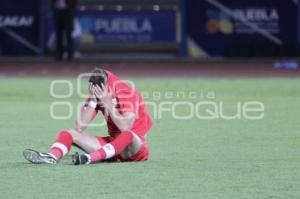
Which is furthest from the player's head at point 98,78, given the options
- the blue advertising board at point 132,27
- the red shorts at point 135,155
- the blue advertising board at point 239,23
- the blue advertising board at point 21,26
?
the blue advertising board at point 21,26

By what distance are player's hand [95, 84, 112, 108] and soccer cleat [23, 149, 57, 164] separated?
0.76 metres

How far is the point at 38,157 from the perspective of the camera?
1017 centimetres

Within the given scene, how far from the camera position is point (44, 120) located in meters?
15.9

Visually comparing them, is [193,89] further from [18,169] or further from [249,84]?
[18,169]

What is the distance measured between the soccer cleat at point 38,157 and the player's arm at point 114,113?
2.41 ft

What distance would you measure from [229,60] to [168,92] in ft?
36.6

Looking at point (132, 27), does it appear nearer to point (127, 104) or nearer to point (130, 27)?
point (130, 27)

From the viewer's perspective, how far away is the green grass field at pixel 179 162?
8.80 meters

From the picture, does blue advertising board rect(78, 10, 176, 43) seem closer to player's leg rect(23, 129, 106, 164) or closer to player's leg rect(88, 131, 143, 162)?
player's leg rect(23, 129, 106, 164)

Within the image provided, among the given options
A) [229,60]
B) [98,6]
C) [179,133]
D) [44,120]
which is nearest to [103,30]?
[98,6]

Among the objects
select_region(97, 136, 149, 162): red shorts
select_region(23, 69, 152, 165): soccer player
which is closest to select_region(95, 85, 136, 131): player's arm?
select_region(23, 69, 152, 165): soccer player

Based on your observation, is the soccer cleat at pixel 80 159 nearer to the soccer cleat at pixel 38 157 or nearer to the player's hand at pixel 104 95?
the soccer cleat at pixel 38 157

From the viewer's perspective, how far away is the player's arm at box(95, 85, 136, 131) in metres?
10.1

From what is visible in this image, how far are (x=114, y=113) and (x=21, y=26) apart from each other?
23.3 meters
